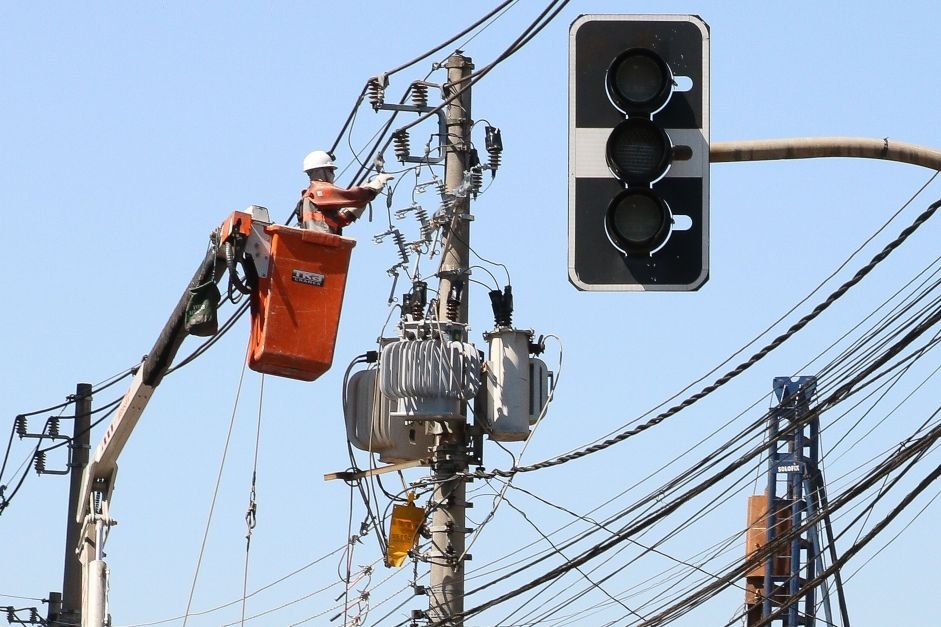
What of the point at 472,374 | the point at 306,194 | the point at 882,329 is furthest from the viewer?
the point at 472,374

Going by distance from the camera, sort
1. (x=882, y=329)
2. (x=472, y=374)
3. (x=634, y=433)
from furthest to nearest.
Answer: (x=472, y=374) → (x=634, y=433) → (x=882, y=329)

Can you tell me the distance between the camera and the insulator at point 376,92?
→ 18.5m

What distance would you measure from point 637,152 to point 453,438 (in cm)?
1031

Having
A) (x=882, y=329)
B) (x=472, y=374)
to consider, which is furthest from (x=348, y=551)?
(x=882, y=329)

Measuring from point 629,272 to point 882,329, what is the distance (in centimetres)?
429

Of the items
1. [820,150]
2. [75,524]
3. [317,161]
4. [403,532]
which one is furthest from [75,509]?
[820,150]

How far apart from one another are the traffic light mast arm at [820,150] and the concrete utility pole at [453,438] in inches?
367

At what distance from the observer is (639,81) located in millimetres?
8758

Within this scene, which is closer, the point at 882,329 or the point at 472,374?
the point at 882,329

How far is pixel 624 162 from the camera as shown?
8.67 meters

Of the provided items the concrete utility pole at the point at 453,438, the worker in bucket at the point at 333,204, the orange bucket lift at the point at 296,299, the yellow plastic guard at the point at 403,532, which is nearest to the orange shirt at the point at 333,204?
the worker in bucket at the point at 333,204

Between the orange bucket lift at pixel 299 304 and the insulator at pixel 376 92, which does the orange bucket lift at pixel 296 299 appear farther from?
the insulator at pixel 376 92

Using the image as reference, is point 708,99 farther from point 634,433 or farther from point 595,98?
point 634,433

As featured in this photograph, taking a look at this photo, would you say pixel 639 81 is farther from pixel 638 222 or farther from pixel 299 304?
pixel 299 304
